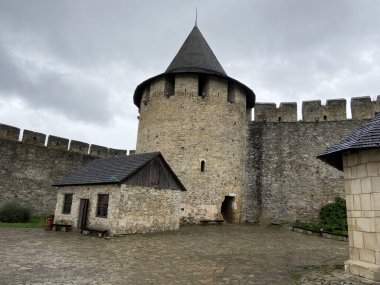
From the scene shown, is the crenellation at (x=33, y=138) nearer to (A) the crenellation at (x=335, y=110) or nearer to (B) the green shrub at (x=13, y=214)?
(B) the green shrub at (x=13, y=214)

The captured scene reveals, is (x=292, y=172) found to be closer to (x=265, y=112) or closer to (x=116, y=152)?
(x=265, y=112)

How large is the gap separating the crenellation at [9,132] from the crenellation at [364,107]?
19.0 meters

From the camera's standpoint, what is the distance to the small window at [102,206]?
10914 mm

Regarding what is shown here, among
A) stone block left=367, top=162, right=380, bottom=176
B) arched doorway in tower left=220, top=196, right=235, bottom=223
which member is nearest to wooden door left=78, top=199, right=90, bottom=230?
arched doorway in tower left=220, top=196, right=235, bottom=223

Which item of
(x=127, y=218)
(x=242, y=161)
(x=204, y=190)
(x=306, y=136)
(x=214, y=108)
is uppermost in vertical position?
(x=214, y=108)

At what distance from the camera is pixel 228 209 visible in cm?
1563

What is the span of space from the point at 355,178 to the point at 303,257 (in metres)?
2.65

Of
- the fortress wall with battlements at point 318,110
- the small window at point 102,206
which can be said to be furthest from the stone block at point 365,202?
the fortress wall with battlements at point 318,110

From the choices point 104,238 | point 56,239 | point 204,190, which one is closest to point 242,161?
point 204,190

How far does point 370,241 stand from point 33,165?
18114 mm

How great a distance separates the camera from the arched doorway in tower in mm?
15377

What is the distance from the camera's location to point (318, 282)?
16.2 feet

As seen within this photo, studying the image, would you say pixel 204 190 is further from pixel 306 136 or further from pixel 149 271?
pixel 149 271

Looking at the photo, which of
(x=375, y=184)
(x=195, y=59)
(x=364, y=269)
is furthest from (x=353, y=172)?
(x=195, y=59)
